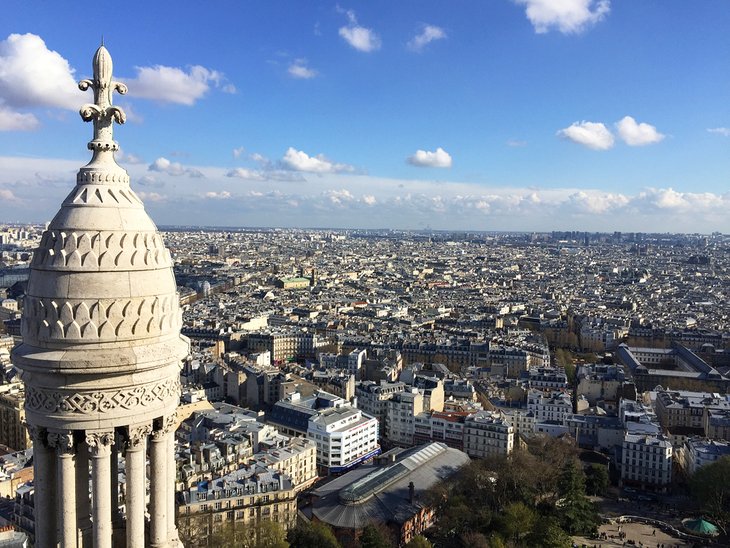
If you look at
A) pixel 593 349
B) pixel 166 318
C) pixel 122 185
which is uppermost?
pixel 122 185

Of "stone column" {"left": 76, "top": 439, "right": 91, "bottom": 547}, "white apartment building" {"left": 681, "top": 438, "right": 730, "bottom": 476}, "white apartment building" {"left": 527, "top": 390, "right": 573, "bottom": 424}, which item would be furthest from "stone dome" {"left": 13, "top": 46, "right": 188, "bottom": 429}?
"white apartment building" {"left": 527, "top": 390, "right": 573, "bottom": 424}

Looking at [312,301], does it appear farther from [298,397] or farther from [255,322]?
[298,397]

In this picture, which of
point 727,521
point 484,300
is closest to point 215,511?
point 727,521

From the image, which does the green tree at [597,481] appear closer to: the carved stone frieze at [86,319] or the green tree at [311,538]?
the green tree at [311,538]

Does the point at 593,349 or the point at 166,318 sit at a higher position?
the point at 166,318

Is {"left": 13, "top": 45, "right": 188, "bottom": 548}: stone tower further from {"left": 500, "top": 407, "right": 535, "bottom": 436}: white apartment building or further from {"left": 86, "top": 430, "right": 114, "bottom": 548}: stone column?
{"left": 500, "top": 407, "right": 535, "bottom": 436}: white apartment building

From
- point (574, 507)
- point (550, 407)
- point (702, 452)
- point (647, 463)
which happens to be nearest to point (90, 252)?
point (574, 507)
